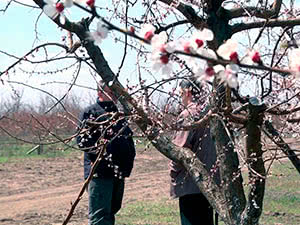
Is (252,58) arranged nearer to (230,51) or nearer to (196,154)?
(230,51)

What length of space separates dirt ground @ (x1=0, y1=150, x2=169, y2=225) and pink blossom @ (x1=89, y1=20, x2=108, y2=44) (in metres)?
7.37

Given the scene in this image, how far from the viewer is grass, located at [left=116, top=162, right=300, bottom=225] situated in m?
8.20

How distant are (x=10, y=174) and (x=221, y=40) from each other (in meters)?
15.8

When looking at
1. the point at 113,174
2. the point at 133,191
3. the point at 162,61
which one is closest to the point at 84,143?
the point at 113,174

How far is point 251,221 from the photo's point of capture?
2865mm

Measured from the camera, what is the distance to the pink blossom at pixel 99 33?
1.35 m

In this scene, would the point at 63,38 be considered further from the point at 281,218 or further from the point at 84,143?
the point at 281,218

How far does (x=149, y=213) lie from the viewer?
364 inches

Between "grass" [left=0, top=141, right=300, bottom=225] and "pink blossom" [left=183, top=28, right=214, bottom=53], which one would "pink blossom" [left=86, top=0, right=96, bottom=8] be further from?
"grass" [left=0, top=141, right=300, bottom=225]

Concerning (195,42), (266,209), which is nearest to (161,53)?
(195,42)

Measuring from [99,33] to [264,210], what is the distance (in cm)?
823

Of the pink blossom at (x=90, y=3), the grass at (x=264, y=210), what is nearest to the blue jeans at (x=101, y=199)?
the grass at (x=264, y=210)

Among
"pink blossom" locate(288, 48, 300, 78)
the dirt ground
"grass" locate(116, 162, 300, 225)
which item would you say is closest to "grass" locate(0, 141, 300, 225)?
"grass" locate(116, 162, 300, 225)

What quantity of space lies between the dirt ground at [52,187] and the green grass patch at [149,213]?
591mm
